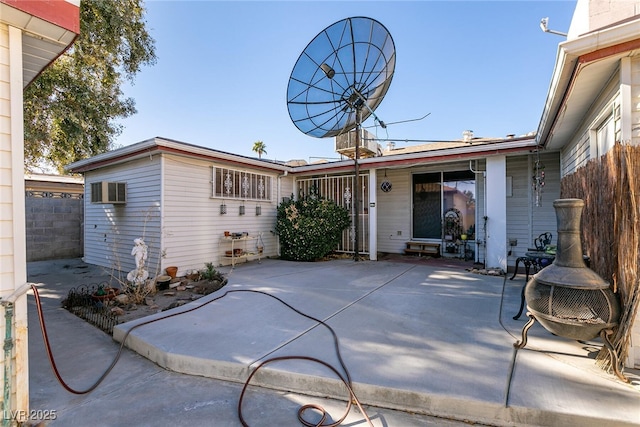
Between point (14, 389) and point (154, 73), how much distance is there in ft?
34.5

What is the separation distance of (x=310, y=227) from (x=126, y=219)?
14.5ft

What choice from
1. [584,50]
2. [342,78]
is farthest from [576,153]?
→ [342,78]

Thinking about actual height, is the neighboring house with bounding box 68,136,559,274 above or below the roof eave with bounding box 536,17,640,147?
below

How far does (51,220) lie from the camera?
9438 mm

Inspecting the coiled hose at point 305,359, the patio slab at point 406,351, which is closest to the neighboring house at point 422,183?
the patio slab at point 406,351

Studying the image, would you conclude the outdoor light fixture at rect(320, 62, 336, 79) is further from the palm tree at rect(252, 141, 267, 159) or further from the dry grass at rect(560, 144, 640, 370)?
the palm tree at rect(252, 141, 267, 159)

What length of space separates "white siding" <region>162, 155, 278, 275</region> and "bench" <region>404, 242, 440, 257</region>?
4851 millimetres

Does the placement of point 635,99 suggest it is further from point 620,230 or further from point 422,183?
point 422,183

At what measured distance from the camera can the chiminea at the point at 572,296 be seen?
7.52ft

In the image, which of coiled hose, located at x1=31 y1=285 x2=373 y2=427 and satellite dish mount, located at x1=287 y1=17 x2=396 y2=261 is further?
satellite dish mount, located at x1=287 y1=17 x2=396 y2=261

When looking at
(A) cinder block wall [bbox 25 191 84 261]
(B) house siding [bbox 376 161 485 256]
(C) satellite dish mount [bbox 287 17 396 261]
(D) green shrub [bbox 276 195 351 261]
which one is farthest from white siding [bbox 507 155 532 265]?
(A) cinder block wall [bbox 25 191 84 261]

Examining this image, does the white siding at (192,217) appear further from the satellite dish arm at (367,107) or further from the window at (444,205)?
the window at (444,205)

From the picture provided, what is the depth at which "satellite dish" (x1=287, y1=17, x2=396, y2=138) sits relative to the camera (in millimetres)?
6961

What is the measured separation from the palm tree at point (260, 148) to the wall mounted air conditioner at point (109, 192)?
61.9 feet
